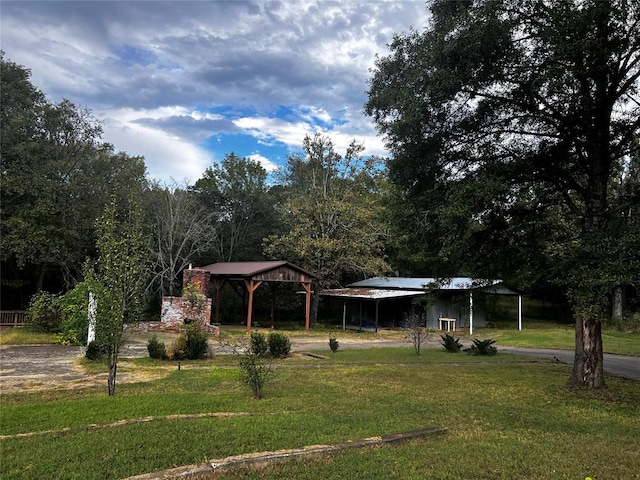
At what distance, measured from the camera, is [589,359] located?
9.70 meters

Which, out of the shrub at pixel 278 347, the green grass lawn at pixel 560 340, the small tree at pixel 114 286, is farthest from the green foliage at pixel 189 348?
the green grass lawn at pixel 560 340

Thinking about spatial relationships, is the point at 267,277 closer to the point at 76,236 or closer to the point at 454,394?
the point at 76,236

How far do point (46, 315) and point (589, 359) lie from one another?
18.4 meters

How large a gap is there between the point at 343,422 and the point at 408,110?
560 centimetres

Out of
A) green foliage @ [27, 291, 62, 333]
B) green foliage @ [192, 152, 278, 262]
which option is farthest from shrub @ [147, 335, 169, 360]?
green foliage @ [192, 152, 278, 262]

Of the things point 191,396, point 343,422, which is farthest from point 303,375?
point 343,422

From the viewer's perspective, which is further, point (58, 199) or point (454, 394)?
point (58, 199)

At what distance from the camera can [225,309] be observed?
114 ft

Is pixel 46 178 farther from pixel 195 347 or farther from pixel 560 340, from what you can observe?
pixel 560 340

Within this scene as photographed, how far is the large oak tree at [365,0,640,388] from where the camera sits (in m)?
7.77

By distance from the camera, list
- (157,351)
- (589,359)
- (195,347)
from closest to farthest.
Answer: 1. (589,359)
2. (157,351)
3. (195,347)

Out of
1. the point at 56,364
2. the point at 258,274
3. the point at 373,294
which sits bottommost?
the point at 56,364

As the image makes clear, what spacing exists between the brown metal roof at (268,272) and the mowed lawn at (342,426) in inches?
531

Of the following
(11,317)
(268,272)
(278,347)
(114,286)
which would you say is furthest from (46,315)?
(114,286)
